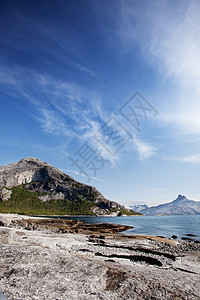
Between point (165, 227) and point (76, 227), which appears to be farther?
point (165, 227)

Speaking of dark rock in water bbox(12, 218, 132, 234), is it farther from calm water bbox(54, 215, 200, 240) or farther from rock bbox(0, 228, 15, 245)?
rock bbox(0, 228, 15, 245)

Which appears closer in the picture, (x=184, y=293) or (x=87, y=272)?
(x=184, y=293)

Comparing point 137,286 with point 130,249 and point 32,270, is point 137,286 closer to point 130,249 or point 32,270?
point 32,270

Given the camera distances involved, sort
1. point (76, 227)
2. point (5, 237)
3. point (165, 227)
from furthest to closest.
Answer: point (165, 227) → point (76, 227) → point (5, 237)

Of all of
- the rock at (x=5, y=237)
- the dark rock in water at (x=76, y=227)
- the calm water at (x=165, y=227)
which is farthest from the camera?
the calm water at (x=165, y=227)

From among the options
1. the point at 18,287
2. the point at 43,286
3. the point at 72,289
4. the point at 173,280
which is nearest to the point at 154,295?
the point at 173,280

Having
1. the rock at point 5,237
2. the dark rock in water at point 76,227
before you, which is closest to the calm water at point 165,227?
the dark rock in water at point 76,227

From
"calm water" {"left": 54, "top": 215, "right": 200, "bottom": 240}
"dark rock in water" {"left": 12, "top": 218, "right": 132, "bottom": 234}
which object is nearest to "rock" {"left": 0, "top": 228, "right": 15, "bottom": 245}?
"dark rock in water" {"left": 12, "top": 218, "right": 132, "bottom": 234}

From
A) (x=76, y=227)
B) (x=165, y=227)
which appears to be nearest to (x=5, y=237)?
(x=76, y=227)

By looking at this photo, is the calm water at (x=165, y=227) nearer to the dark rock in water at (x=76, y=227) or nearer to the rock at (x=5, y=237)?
Result: the dark rock in water at (x=76, y=227)

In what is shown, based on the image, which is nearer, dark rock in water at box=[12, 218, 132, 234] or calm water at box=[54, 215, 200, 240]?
dark rock in water at box=[12, 218, 132, 234]

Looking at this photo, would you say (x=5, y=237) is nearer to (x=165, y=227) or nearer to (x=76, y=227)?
(x=76, y=227)

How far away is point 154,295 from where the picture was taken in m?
9.59

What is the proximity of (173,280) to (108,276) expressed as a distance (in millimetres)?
5191
